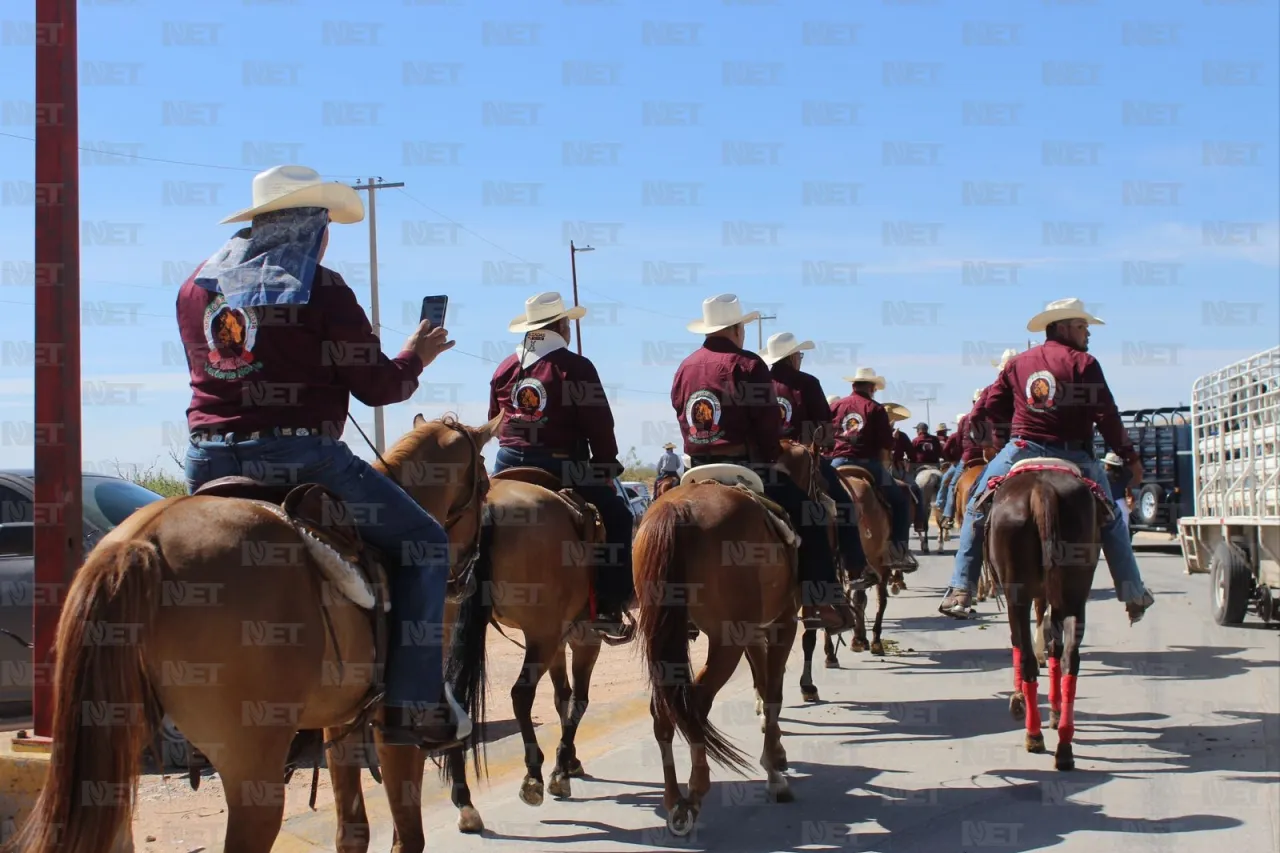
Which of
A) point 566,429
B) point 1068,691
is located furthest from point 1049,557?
point 566,429

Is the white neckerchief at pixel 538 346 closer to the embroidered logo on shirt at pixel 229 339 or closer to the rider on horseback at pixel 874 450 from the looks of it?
the embroidered logo on shirt at pixel 229 339

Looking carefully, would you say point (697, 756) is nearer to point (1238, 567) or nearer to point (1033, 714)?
point (1033, 714)

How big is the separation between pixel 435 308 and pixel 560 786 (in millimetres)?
3408

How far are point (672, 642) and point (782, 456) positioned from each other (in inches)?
76.5

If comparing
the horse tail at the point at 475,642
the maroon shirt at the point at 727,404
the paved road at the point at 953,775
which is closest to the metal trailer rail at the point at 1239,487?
the paved road at the point at 953,775

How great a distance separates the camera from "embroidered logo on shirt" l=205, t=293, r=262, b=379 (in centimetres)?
443

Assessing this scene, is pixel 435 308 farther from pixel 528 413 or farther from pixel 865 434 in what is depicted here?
pixel 865 434

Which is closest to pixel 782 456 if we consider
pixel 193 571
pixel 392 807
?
pixel 392 807

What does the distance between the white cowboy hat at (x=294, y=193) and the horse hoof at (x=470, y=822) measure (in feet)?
11.3

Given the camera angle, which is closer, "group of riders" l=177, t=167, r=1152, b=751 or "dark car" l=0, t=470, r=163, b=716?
"group of riders" l=177, t=167, r=1152, b=751

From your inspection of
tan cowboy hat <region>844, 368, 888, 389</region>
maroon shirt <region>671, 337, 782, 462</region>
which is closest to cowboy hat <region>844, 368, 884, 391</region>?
tan cowboy hat <region>844, 368, 888, 389</region>

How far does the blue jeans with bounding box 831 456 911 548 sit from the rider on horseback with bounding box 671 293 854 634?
210 inches

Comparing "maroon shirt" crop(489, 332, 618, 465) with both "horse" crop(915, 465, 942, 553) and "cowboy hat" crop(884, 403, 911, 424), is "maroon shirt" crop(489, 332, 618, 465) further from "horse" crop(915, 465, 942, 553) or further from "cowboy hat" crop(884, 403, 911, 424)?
"horse" crop(915, 465, 942, 553)

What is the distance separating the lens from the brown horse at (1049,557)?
799 centimetres
